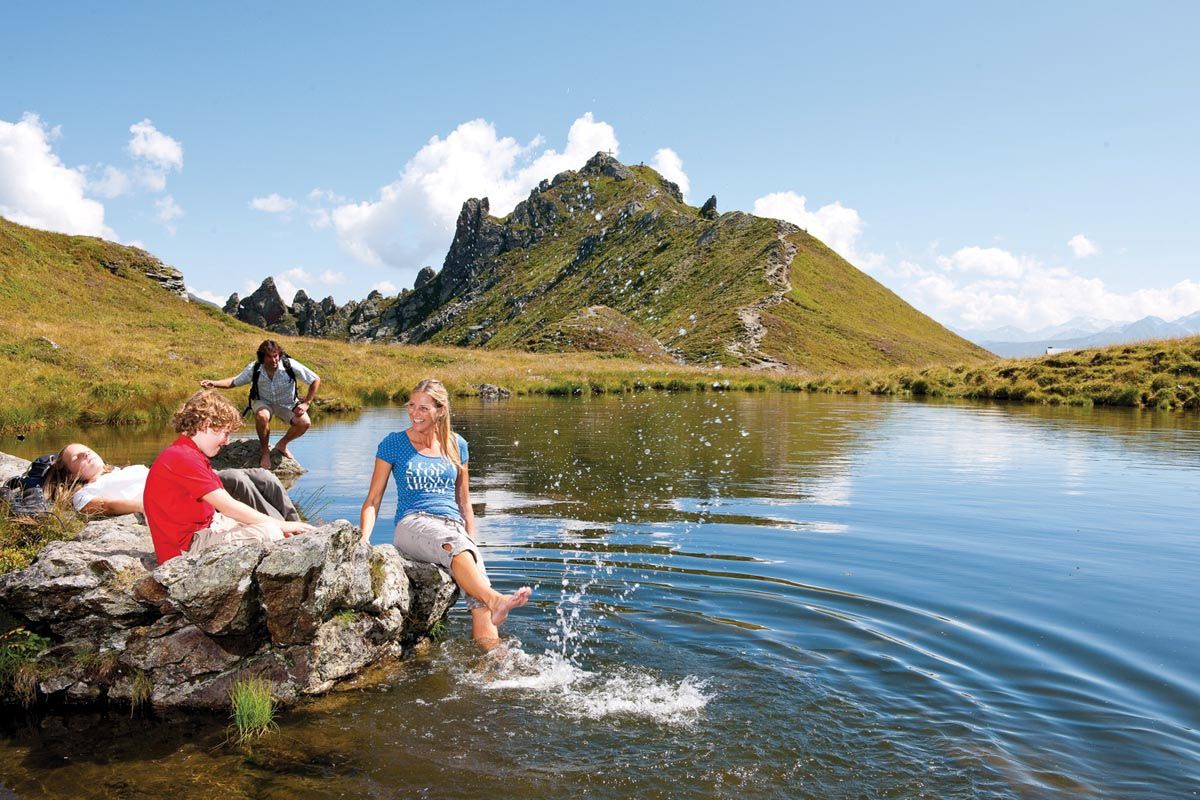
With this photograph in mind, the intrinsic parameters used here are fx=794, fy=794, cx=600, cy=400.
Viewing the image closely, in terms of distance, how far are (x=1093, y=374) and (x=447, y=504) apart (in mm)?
54201

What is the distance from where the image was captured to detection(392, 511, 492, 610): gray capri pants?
8.49 m

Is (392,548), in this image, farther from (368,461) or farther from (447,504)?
(368,461)

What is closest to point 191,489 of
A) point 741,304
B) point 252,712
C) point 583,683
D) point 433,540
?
point 252,712

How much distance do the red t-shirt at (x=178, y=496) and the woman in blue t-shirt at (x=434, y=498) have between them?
5.15ft

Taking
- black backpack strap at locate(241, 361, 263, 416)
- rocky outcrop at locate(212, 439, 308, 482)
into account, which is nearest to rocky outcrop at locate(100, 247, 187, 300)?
rocky outcrop at locate(212, 439, 308, 482)

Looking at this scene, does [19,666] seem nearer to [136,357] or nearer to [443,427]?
[443,427]

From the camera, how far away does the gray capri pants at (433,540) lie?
334 inches

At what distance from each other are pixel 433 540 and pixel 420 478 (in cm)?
72

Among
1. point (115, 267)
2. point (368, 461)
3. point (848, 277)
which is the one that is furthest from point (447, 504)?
point (848, 277)

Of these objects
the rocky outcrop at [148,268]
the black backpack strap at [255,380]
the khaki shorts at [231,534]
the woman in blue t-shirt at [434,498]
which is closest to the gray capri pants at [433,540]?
the woman in blue t-shirt at [434,498]

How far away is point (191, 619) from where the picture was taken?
22.8ft

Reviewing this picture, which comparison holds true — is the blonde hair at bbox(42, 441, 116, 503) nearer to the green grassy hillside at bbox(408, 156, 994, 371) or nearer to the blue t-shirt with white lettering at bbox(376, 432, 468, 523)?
the blue t-shirt with white lettering at bbox(376, 432, 468, 523)

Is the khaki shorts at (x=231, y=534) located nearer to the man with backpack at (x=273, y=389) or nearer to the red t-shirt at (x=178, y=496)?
the red t-shirt at (x=178, y=496)

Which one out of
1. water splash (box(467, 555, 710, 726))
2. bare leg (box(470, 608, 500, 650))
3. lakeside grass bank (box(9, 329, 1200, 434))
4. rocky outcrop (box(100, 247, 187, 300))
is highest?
rocky outcrop (box(100, 247, 187, 300))
